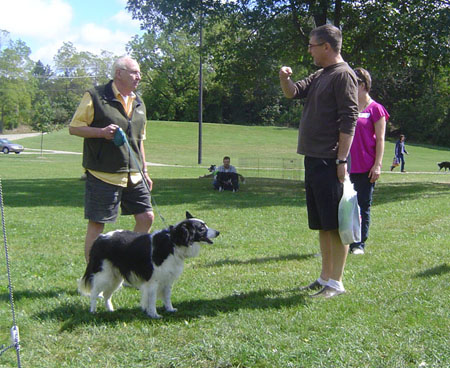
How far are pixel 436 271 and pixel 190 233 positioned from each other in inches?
113

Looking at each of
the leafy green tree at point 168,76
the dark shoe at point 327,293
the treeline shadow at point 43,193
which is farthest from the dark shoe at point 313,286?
the leafy green tree at point 168,76

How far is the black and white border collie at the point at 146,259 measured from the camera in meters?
4.08

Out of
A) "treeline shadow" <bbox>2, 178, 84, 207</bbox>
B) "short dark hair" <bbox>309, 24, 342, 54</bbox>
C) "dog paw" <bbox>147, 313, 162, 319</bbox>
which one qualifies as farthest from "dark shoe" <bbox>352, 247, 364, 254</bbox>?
"treeline shadow" <bbox>2, 178, 84, 207</bbox>

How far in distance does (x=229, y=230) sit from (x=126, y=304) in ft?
13.8

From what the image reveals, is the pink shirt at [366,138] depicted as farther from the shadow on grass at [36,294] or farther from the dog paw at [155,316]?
the shadow on grass at [36,294]

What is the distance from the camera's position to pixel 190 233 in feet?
13.4

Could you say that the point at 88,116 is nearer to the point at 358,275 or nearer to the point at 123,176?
the point at 123,176

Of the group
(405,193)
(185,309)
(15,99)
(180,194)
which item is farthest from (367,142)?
(15,99)

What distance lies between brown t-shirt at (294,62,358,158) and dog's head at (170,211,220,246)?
47.3 inches

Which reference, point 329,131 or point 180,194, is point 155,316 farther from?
point 180,194

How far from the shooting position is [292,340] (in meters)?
3.47

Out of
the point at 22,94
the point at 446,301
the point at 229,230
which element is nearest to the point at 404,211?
the point at 229,230

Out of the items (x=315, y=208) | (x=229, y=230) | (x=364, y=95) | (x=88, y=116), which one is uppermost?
(x=364, y=95)

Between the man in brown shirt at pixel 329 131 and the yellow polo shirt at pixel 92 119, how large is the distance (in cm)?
154
